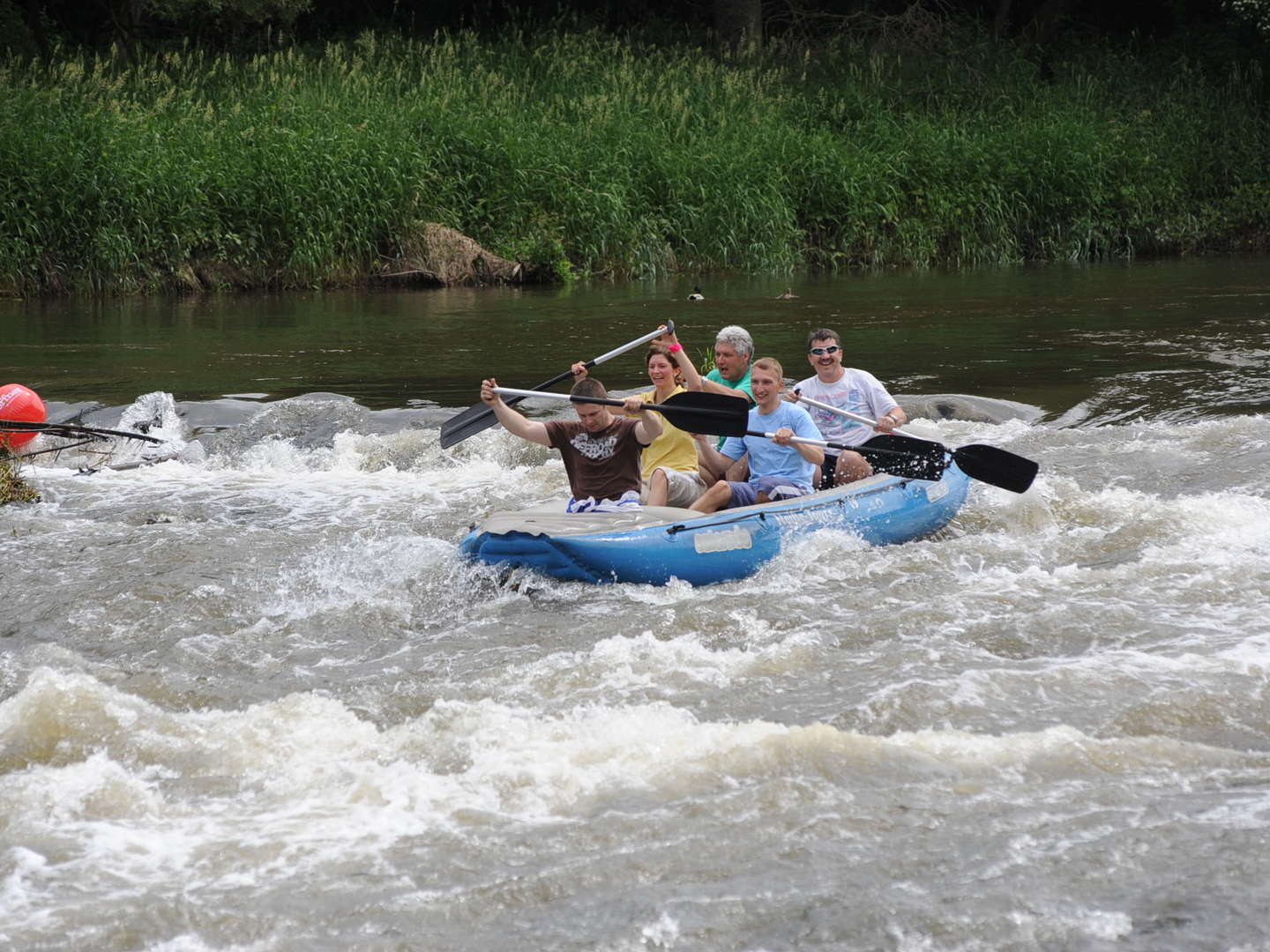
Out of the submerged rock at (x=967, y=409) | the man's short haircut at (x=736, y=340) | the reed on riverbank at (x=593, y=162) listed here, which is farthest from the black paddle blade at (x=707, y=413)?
the reed on riverbank at (x=593, y=162)

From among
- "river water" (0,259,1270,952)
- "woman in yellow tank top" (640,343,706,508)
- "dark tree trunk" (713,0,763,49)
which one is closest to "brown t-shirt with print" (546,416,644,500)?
"woman in yellow tank top" (640,343,706,508)

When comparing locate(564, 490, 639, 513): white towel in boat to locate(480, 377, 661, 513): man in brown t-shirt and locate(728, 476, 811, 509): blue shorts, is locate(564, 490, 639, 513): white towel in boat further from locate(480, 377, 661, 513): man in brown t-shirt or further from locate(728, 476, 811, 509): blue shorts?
locate(728, 476, 811, 509): blue shorts

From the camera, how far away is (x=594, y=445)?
653 cm

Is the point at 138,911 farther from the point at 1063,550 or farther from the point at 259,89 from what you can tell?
the point at 259,89

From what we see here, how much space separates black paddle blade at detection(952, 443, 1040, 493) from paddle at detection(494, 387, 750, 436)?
1061mm

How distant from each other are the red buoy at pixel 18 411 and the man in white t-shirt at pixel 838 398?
4.35 meters

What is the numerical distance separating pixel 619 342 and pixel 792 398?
4950mm

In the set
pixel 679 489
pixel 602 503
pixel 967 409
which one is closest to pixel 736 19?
pixel 967 409

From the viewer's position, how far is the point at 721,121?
18016 mm

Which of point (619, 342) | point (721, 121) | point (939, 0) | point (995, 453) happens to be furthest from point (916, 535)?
point (939, 0)

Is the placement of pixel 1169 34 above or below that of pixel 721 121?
above

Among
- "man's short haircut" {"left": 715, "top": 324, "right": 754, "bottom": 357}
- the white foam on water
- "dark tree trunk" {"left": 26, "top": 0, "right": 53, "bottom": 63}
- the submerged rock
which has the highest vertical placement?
"dark tree trunk" {"left": 26, "top": 0, "right": 53, "bottom": 63}

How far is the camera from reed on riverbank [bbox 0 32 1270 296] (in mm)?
14547

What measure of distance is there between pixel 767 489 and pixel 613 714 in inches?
94.0
